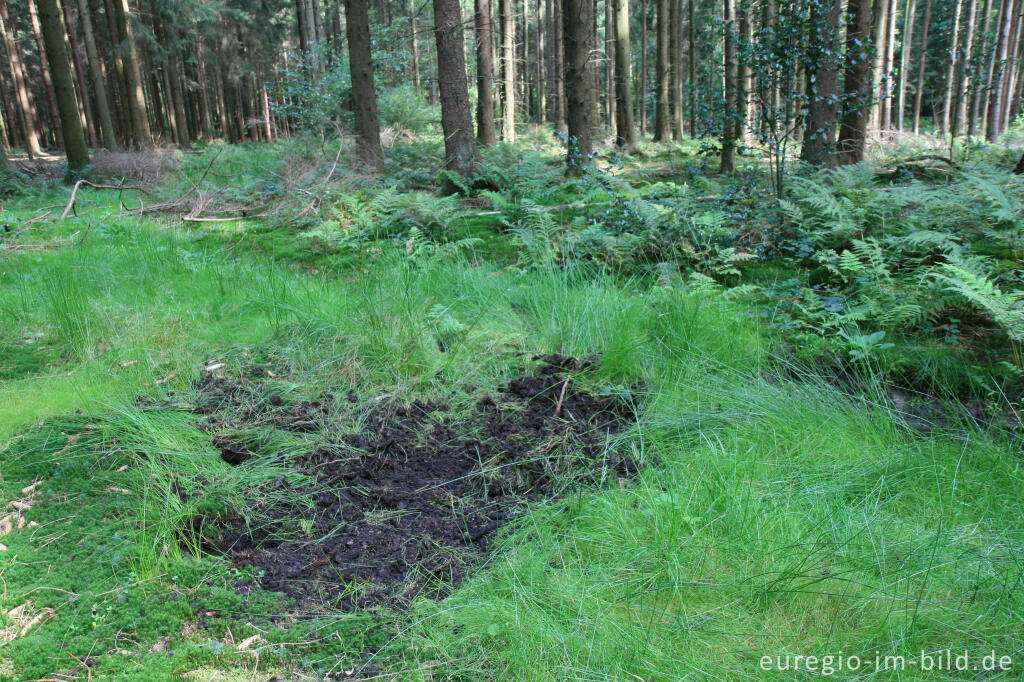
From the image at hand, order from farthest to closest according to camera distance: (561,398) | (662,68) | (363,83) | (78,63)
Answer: (78,63) < (662,68) < (363,83) < (561,398)

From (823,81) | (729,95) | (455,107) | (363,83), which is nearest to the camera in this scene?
(729,95)

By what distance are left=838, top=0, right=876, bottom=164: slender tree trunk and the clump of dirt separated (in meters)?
5.44

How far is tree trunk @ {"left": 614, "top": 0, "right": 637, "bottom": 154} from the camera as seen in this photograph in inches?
535

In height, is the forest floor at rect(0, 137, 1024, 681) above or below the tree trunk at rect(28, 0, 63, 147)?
below

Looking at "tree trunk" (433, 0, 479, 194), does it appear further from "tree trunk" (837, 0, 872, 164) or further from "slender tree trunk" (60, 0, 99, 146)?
"slender tree trunk" (60, 0, 99, 146)

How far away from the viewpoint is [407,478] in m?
3.02

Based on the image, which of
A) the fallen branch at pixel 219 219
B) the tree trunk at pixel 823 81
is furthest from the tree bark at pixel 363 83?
the tree trunk at pixel 823 81

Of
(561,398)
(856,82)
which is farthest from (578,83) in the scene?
(561,398)

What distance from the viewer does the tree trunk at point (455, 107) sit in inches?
343

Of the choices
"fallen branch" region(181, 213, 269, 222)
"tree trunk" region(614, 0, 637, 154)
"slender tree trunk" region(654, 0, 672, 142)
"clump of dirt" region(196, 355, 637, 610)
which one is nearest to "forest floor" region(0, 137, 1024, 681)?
"clump of dirt" region(196, 355, 637, 610)

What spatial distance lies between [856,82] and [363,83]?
756cm

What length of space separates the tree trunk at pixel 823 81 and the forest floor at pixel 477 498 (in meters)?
3.63

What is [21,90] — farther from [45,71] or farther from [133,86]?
[133,86]

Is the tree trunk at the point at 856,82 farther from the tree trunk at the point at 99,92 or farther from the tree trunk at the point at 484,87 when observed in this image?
the tree trunk at the point at 99,92
